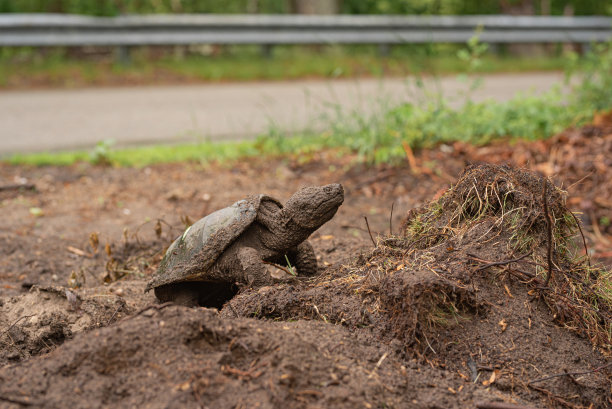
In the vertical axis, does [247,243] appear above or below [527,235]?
below

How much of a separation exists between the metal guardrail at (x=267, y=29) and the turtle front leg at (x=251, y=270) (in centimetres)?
811

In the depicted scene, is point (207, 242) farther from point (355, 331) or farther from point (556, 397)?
point (556, 397)

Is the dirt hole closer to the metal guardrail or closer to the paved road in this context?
the paved road

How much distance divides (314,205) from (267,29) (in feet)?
31.1

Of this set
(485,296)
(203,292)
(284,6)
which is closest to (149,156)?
(203,292)

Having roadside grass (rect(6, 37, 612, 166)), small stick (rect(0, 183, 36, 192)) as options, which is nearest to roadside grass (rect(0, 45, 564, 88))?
roadside grass (rect(6, 37, 612, 166))

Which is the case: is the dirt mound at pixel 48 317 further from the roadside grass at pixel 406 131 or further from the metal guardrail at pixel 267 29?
the metal guardrail at pixel 267 29

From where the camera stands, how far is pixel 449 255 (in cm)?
247

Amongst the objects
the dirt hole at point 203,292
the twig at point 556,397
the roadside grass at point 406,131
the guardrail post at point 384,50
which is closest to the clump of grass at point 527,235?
the twig at point 556,397

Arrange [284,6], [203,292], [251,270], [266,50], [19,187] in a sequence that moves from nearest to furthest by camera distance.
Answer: [251,270] → [203,292] → [19,187] → [266,50] → [284,6]

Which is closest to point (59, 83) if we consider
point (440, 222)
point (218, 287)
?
point (218, 287)

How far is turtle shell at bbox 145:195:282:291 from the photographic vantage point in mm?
2797

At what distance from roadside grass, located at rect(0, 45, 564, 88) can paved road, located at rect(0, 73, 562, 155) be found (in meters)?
0.58

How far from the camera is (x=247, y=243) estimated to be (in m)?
2.91
